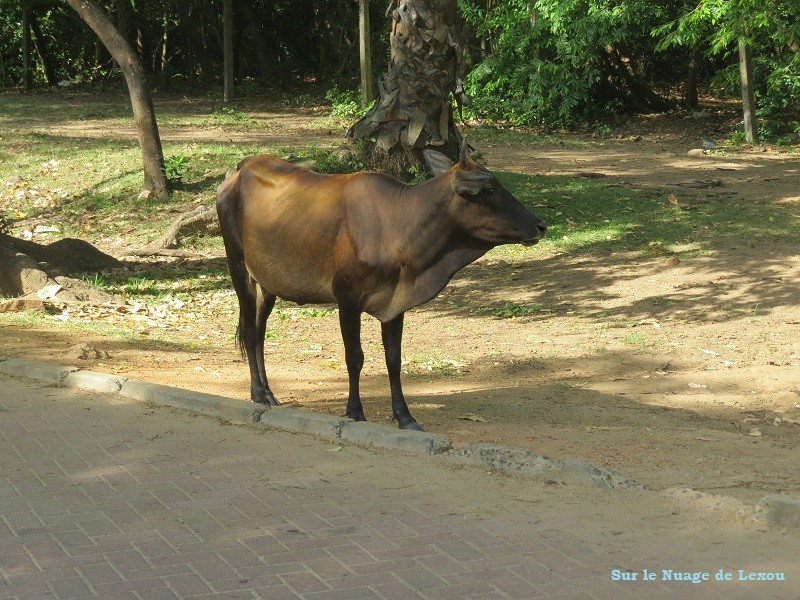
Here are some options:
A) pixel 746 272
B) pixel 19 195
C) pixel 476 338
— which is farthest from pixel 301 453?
pixel 19 195

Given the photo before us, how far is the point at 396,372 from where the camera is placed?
6.94 metres

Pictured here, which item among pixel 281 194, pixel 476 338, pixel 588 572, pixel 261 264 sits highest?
pixel 281 194

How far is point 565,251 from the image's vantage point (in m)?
14.0

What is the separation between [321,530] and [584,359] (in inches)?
206

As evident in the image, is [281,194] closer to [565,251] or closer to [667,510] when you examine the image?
[667,510]

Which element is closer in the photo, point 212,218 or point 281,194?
point 281,194

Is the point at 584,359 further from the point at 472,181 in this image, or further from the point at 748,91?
the point at 748,91

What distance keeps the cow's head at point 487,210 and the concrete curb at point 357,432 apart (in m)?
1.33

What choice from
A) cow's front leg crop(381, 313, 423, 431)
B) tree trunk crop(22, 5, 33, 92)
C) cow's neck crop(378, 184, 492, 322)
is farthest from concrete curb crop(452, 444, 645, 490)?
tree trunk crop(22, 5, 33, 92)

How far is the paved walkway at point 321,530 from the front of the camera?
4348 mm

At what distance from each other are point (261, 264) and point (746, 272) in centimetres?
726

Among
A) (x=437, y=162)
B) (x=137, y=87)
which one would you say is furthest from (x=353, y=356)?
(x=137, y=87)

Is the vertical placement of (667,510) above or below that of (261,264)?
below

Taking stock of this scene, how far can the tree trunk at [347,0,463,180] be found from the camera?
14.8 m
